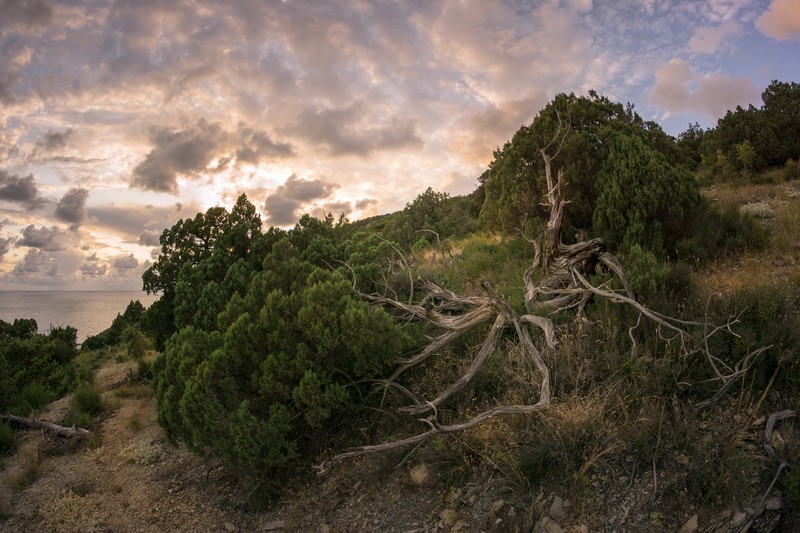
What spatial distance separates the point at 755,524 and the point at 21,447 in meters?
10.1

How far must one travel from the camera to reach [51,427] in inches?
310

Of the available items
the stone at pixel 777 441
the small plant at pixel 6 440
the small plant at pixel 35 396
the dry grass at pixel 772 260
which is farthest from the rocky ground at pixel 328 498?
the dry grass at pixel 772 260

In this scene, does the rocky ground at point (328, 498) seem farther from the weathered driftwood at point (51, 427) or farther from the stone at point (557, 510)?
the weathered driftwood at point (51, 427)

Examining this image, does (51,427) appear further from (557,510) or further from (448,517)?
(557,510)

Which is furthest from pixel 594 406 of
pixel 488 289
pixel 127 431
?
pixel 127 431

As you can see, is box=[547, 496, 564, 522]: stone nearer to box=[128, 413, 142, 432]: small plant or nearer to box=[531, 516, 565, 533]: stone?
box=[531, 516, 565, 533]: stone

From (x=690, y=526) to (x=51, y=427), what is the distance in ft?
30.8

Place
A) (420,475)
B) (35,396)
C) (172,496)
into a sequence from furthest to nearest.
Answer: (35,396), (172,496), (420,475)

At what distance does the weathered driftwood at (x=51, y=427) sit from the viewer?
25.2 feet

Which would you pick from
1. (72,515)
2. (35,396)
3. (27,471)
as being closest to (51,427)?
(27,471)

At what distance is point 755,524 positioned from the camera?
10.5 feet

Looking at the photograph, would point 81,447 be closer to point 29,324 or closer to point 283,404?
point 283,404

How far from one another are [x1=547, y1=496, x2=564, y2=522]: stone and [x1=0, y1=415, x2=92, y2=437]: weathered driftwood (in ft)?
25.1

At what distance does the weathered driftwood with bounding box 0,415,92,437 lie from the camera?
25.2ft
